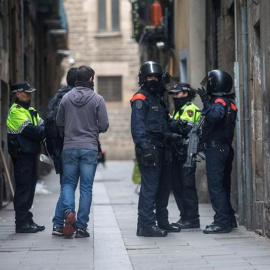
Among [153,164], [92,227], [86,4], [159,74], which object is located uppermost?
[86,4]

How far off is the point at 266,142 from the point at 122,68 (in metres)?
36.6

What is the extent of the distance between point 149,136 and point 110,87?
3595 cm

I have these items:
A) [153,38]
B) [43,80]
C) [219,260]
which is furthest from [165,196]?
[43,80]

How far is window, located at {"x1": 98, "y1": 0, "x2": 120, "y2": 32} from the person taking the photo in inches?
1813

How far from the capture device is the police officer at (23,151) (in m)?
11.1

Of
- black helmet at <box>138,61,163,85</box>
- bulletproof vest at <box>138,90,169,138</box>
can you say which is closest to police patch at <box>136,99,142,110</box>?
bulletproof vest at <box>138,90,169,138</box>

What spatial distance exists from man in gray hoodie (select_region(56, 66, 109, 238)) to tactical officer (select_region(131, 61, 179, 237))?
→ 412mm

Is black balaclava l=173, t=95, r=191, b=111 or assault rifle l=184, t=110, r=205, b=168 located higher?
black balaclava l=173, t=95, r=191, b=111

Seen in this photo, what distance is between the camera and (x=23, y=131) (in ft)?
36.5

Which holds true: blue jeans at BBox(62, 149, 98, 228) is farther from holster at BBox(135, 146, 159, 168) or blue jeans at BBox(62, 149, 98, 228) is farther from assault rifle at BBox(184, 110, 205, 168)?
assault rifle at BBox(184, 110, 205, 168)

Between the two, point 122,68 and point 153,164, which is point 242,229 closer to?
point 153,164

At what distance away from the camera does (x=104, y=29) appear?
46562 millimetres

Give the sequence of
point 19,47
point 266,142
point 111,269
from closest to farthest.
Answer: point 111,269
point 266,142
point 19,47

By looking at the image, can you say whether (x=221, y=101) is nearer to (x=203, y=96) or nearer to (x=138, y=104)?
(x=203, y=96)
